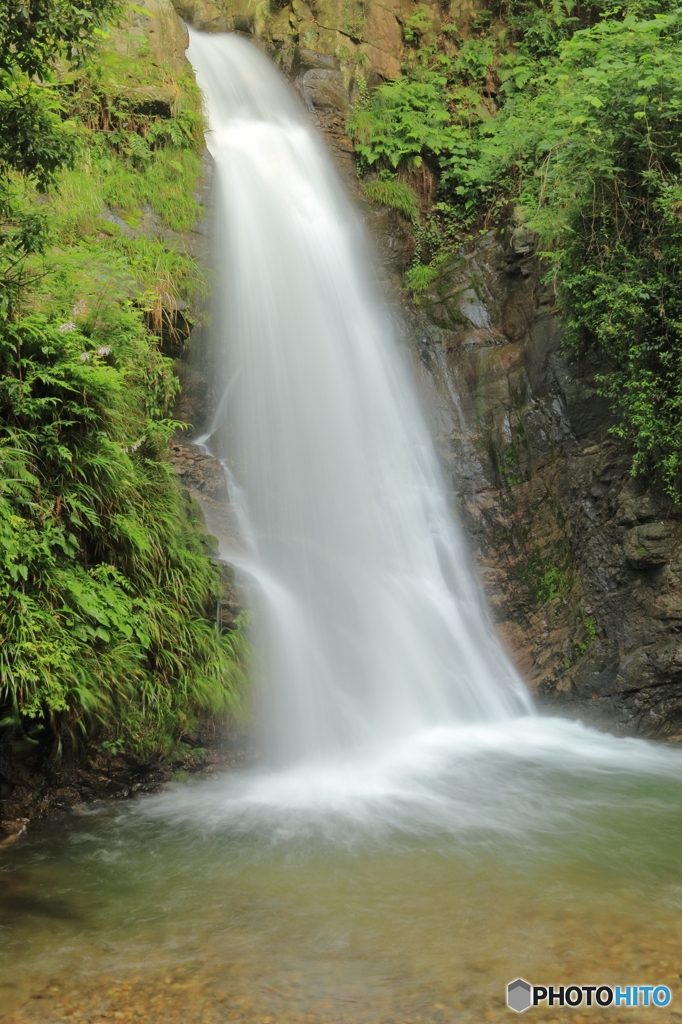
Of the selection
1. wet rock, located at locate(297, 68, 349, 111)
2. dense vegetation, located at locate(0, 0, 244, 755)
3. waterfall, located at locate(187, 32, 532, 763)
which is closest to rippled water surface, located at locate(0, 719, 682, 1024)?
dense vegetation, located at locate(0, 0, 244, 755)

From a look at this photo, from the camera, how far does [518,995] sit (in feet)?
10.7

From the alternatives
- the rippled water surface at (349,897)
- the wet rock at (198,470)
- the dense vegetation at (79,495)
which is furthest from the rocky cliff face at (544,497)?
the dense vegetation at (79,495)

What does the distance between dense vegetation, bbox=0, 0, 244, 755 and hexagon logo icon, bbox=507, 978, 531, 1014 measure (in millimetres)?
3090

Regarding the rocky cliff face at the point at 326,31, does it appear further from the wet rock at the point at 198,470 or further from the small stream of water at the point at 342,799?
the wet rock at the point at 198,470

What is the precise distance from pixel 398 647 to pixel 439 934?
4.19 meters

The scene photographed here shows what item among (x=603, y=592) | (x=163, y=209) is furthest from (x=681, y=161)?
(x=163, y=209)

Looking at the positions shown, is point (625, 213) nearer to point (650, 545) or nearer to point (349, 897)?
point (650, 545)

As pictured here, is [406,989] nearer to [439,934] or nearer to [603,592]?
[439,934]

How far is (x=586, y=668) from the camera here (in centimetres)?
793

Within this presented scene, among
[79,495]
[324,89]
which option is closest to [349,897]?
[79,495]

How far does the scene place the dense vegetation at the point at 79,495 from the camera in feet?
15.7

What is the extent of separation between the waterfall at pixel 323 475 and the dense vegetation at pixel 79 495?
39.2 inches

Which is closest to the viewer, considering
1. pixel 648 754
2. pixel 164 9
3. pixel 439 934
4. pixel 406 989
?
pixel 406 989

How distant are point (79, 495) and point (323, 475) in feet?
14.1
